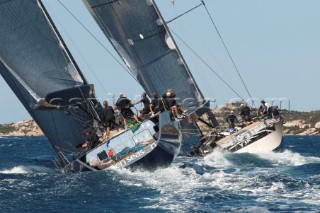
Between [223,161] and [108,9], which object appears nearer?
[223,161]

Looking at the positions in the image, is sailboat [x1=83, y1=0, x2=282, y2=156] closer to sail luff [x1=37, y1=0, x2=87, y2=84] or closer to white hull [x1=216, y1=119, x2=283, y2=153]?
white hull [x1=216, y1=119, x2=283, y2=153]

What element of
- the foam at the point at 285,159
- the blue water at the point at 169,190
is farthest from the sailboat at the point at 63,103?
the foam at the point at 285,159

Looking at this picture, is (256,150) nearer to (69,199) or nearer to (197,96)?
(197,96)

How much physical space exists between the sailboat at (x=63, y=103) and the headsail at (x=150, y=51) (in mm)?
7627

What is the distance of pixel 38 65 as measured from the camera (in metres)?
32.9

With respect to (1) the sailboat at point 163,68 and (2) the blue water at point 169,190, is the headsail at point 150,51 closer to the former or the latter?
(1) the sailboat at point 163,68

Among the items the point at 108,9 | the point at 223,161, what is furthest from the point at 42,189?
the point at 108,9

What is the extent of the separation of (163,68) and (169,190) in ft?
56.5

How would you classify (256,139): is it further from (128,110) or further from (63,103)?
(63,103)

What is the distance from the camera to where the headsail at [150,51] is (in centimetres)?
4181

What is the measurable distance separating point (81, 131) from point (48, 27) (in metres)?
4.57

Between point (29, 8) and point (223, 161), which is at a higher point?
point (29, 8)

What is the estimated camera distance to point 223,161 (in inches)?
1499

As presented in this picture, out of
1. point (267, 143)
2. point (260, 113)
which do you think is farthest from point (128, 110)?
point (260, 113)
